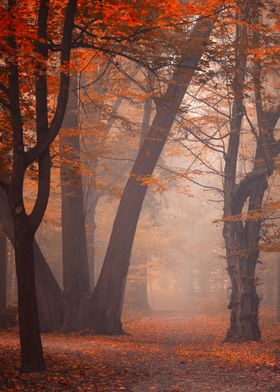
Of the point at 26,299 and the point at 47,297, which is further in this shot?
the point at 47,297

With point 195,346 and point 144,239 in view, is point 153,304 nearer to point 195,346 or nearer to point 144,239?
point 144,239

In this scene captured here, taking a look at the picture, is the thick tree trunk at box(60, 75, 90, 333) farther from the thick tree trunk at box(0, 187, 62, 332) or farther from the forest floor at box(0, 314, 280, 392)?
the forest floor at box(0, 314, 280, 392)

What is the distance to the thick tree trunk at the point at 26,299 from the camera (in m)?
8.20

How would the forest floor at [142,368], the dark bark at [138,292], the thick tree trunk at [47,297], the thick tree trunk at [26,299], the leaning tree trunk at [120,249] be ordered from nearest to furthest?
the forest floor at [142,368] < the thick tree trunk at [26,299] < the thick tree trunk at [47,297] < the leaning tree trunk at [120,249] < the dark bark at [138,292]

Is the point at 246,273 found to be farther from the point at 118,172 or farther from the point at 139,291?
the point at 139,291

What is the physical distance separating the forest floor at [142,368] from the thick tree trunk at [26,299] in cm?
28

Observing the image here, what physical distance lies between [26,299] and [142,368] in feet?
8.21

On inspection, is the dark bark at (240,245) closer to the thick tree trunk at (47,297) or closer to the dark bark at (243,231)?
the dark bark at (243,231)

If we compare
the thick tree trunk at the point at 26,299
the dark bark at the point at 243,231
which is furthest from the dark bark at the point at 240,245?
the thick tree trunk at the point at 26,299

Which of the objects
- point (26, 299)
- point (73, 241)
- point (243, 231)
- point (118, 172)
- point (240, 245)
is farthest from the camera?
point (118, 172)

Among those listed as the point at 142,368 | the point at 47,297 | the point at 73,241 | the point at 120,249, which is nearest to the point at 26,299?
the point at 142,368

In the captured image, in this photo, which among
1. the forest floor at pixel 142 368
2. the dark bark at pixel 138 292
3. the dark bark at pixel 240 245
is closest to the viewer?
the forest floor at pixel 142 368

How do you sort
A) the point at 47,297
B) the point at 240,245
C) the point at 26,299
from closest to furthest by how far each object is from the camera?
the point at 26,299 < the point at 240,245 < the point at 47,297

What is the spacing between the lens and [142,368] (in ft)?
30.9
